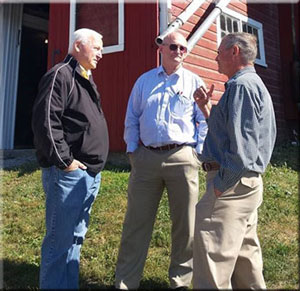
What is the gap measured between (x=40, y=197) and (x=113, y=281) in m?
2.18

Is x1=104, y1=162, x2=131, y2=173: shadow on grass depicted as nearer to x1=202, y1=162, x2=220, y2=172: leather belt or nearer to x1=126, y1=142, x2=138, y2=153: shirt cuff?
x1=126, y1=142, x2=138, y2=153: shirt cuff

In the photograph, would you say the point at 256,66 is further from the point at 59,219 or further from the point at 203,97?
the point at 59,219

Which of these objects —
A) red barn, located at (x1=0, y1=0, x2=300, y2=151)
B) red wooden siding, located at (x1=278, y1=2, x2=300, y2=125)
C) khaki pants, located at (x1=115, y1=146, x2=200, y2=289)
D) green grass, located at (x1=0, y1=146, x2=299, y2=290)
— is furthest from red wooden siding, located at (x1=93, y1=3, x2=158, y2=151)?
red wooden siding, located at (x1=278, y1=2, x2=300, y2=125)

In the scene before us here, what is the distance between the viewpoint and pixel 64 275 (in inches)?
90.7

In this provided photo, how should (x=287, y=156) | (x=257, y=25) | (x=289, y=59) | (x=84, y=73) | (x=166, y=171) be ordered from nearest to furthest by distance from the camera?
(x=84, y=73)
(x=166, y=171)
(x=287, y=156)
(x=257, y=25)
(x=289, y=59)

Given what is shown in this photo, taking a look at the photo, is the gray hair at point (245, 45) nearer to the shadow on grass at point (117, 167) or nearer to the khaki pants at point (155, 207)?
the khaki pants at point (155, 207)

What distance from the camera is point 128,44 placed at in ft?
21.2

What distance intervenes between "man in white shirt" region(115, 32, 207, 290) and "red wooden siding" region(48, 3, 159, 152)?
345 centimetres

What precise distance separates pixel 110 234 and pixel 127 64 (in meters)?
3.69

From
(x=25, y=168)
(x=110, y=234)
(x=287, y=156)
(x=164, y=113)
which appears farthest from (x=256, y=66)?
(x=164, y=113)

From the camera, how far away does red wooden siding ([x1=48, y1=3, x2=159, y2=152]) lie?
20.3ft

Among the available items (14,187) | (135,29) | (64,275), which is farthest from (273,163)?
(64,275)

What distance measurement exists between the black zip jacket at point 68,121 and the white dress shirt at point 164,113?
39cm

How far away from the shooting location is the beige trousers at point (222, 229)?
1.93 m
